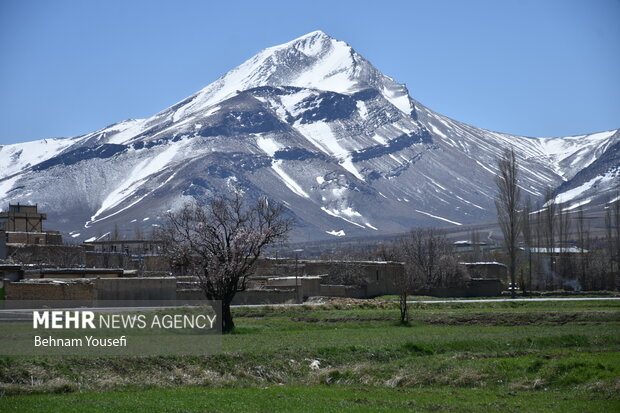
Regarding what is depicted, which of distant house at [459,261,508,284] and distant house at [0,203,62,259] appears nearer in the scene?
distant house at [0,203,62,259]

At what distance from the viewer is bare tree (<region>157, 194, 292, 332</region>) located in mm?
37969

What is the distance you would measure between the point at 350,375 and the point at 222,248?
12413 mm

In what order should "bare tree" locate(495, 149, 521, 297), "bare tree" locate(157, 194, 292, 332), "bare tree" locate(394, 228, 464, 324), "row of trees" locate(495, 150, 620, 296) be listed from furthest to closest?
"row of trees" locate(495, 150, 620, 296) < "bare tree" locate(495, 149, 521, 297) < "bare tree" locate(394, 228, 464, 324) < "bare tree" locate(157, 194, 292, 332)

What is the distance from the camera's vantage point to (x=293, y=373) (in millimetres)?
28625

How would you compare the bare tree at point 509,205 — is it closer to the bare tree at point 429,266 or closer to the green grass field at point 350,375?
the bare tree at point 429,266

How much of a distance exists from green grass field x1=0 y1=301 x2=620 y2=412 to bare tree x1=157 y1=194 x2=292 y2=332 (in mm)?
2056

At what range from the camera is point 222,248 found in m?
38.9

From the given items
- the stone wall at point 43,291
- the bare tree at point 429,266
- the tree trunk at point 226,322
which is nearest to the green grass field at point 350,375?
the tree trunk at point 226,322

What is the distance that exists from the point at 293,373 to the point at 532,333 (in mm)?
12941

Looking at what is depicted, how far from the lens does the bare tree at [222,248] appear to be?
125ft

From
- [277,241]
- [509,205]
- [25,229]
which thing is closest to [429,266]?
[509,205]

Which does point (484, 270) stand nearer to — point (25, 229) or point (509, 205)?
point (509, 205)

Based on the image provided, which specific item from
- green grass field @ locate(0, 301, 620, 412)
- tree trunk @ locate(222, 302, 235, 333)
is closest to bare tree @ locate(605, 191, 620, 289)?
green grass field @ locate(0, 301, 620, 412)

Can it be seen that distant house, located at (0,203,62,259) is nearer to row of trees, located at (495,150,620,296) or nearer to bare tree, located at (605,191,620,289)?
row of trees, located at (495,150,620,296)
